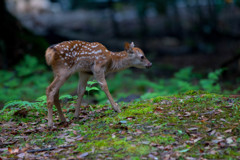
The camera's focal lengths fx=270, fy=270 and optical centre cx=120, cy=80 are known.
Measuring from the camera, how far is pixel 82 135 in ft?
15.7

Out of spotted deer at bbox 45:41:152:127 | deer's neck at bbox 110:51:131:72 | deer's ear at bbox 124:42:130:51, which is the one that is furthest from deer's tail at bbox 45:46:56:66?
deer's ear at bbox 124:42:130:51

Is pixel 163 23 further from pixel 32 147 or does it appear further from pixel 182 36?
pixel 32 147

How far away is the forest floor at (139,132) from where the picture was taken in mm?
3982

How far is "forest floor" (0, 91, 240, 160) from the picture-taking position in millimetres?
3982

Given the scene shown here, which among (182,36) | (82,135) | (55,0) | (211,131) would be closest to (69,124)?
(82,135)

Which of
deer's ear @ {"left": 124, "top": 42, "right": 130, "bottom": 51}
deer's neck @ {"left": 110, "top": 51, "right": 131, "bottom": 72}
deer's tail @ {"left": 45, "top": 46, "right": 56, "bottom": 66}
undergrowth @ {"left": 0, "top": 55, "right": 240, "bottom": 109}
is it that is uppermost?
deer's tail @ {"left": 45, "top": 46, "right": 56, "bottom": 66}

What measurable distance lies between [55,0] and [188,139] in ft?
89.1

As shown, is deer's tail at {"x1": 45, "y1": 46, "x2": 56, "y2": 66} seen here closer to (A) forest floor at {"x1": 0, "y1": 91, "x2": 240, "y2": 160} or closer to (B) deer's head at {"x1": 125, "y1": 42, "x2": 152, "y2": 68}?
(A) forest floor at {"x1": 0, "y1": 91, "x2": 240, "y2": 160}

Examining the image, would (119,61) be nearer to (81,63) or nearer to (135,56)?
(135,56)

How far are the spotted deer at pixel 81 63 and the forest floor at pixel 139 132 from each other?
529mm

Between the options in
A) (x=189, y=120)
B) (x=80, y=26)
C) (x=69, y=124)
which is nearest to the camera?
(x=189, y=120)

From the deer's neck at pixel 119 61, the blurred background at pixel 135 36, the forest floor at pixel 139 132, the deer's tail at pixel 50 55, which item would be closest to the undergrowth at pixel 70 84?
the blurred background at pixel 135 36

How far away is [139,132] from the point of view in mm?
4605

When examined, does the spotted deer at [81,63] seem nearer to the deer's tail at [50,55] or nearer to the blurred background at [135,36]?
the deer's tail at [50,55]
